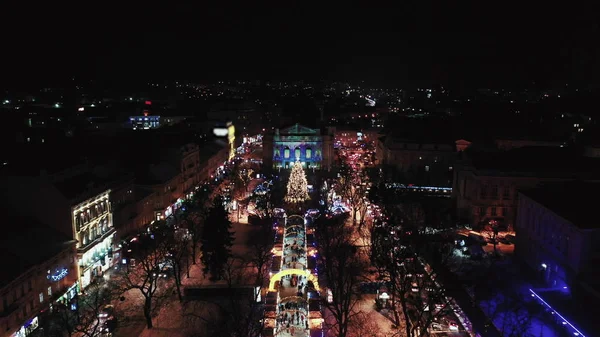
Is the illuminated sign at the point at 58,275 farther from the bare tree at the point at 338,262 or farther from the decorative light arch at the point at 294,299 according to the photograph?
the bare tree at the point at 338,262

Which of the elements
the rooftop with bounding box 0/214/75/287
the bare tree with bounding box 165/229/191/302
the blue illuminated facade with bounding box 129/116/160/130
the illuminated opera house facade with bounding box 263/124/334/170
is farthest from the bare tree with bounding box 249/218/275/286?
the blue illuminated facade with bounding box 129/116/160/130

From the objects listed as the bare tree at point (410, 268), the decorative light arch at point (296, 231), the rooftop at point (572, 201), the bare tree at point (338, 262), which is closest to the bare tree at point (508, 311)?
the bare tree at point (410, 268)

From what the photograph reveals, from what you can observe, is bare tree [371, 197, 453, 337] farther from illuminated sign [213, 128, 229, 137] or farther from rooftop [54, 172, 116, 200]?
illuminated sign [213, 128, 229, 137]

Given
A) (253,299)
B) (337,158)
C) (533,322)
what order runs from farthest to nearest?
1. (337,158)
2. (253,299)
3. (533,322)

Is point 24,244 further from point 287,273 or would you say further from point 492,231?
point 492,231

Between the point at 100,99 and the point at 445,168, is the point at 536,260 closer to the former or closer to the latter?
the point at 445,168

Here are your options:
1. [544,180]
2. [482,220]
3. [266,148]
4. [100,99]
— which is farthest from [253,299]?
[100,99]
